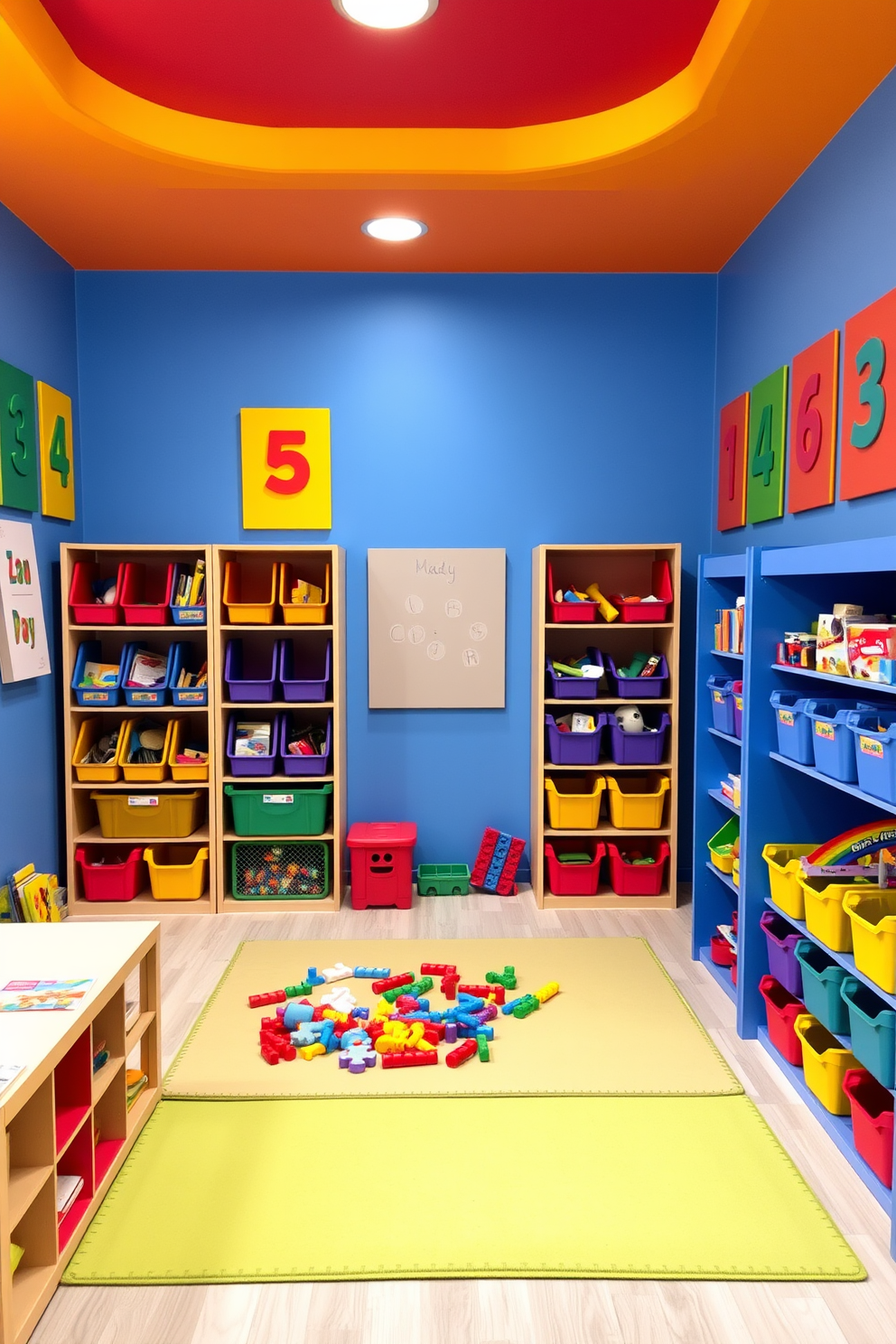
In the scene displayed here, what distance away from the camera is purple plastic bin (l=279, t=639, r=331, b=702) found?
433 cm

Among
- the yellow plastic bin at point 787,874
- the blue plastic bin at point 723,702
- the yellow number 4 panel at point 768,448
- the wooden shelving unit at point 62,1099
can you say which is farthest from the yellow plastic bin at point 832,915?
the wooden shelving unit at point 62,1099

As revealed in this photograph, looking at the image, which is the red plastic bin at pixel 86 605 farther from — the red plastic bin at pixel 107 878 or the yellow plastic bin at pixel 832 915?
the yellow plastic bin at pixel 832 915

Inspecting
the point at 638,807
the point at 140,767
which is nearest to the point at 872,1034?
the point at 638,807

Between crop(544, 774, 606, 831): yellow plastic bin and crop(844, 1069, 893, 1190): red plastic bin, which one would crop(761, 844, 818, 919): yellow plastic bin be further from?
crop(544, 774, 606, 831): yellow plastic bin

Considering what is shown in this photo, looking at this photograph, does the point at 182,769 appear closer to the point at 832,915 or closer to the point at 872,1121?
the point at 832,915

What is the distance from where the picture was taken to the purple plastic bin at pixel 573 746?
14.4 ft

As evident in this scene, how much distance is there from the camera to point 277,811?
4.35m

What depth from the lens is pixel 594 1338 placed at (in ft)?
6.11

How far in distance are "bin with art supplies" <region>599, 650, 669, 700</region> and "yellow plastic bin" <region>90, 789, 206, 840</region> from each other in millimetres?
1961

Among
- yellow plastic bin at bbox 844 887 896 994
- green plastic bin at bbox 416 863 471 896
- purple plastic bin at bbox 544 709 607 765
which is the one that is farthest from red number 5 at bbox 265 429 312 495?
yellow plastic bin at bbox 844 887 896 994

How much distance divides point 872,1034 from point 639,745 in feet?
7.11

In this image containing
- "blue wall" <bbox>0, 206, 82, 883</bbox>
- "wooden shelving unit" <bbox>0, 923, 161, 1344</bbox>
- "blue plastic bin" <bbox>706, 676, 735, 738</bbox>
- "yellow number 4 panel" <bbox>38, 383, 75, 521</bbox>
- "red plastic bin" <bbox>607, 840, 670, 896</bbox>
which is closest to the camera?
"wooden shelving unit" <bbox>0, 923, 161, 1344</bbox>

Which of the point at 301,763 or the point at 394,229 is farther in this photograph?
the point at 301,763

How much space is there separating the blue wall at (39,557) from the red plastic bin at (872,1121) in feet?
9.81
